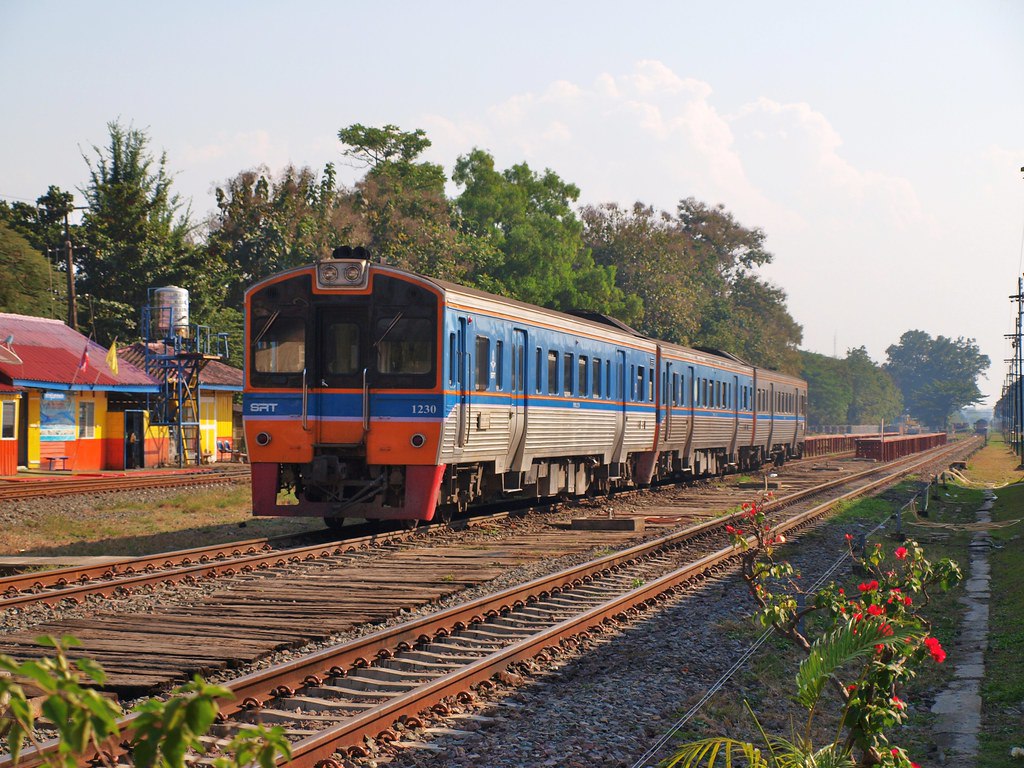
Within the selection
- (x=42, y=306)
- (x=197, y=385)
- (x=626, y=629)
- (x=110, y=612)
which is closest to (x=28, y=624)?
(x=110, y=612)

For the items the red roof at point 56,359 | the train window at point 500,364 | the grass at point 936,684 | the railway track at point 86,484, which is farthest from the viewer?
the red roof at point 56,359

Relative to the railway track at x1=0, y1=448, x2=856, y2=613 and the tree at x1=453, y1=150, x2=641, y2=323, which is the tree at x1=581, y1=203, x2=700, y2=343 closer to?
the tree at x1=453, y1=150, x2=641, y2=323

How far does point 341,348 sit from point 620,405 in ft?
28.4

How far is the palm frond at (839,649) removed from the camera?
202 inches

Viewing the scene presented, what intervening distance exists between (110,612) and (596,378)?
1229 centimetres

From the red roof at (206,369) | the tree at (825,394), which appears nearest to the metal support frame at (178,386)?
the red roof at (206,369)

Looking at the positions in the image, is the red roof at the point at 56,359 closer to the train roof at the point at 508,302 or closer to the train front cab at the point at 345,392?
the train roof at the point at 508,302

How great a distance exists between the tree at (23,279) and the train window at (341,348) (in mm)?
32985

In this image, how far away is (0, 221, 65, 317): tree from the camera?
43.5 m

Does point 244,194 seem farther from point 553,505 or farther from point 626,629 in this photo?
point 626,629

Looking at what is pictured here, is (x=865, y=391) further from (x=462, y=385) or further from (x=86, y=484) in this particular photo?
(x=462, y=385)

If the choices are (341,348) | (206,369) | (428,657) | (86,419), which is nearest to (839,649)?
(428,657)

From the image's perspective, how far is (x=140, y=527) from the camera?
1800cm

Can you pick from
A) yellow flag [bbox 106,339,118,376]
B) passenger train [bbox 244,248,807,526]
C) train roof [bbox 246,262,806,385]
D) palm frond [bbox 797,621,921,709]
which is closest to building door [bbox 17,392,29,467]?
yellow flag [bbox 106,339,118,376]
